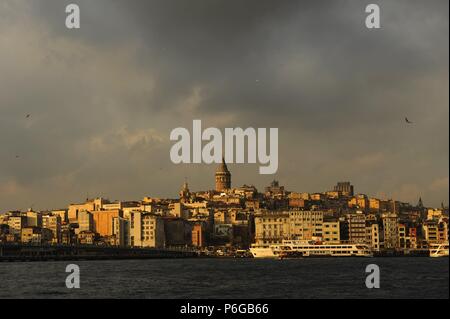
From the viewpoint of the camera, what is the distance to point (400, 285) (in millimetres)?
40656

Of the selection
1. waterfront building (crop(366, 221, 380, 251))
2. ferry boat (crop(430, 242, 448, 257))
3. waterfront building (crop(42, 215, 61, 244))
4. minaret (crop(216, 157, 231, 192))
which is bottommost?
ferry boat (crop(430, 242, 448, 257))

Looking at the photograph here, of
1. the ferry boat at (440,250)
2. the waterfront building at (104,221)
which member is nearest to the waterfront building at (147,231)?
the waterfront building at (104,221)

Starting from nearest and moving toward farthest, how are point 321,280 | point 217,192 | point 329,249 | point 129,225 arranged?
1. point 321,280
2. point 329,249
3. point 129,225
4. point 217,192

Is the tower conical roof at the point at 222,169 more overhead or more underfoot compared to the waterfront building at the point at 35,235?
more overhead

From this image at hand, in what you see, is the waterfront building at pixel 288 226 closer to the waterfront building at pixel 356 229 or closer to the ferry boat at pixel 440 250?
the waterfront building at pixel 356 229

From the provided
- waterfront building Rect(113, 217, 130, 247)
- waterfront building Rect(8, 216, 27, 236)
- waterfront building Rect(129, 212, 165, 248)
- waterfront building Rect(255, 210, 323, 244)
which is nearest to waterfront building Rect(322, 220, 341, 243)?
waterfront building Rect(255, 210, 323, 244)

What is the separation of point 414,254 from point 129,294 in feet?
270

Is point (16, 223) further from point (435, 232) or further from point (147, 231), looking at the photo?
point (435, 232)

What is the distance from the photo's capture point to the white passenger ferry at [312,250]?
101688 mm

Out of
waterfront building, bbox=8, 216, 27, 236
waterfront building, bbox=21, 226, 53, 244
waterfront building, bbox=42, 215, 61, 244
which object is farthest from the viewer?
waterfront building, bbox=42, 215, 61, 244

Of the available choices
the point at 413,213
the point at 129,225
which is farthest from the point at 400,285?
the point at 413,213

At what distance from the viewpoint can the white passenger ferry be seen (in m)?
102

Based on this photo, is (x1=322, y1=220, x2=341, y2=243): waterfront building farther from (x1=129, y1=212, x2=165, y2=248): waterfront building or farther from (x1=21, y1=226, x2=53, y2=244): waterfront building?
(x1=21, y1=226, x2=53, y2=244): waterfront building
